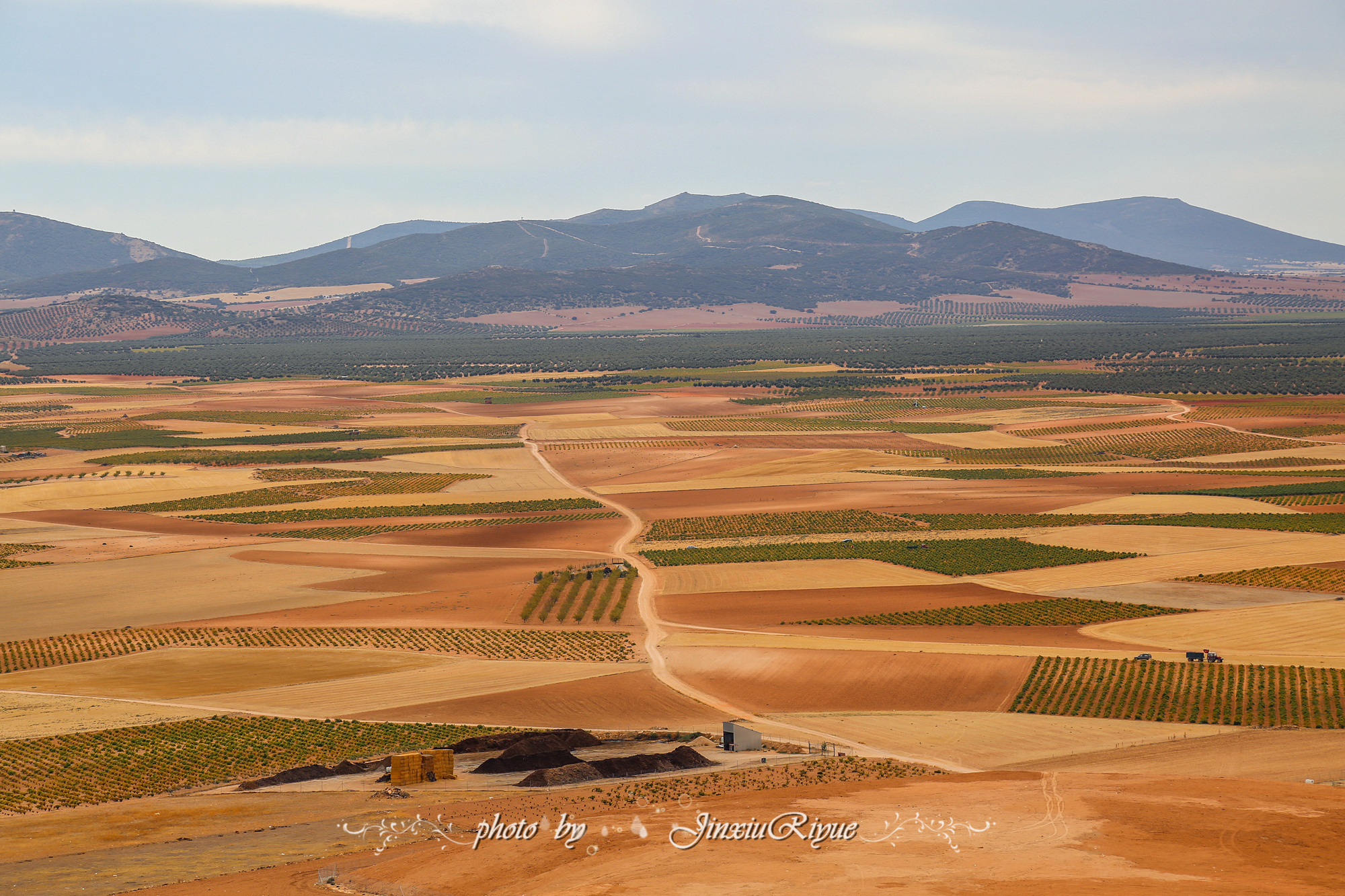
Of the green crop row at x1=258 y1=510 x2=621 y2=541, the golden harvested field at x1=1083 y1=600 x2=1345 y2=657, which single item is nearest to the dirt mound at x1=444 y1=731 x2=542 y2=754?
the golden harvested field at x1=1083 y1=600 x2=1345 y2=657

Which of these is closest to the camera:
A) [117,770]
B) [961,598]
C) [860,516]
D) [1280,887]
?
[1280,887]

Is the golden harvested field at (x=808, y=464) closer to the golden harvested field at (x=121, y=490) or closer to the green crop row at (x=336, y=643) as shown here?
the golden harvested field at (x=121, y=490)

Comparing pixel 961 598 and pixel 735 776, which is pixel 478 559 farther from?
pixel 735 776

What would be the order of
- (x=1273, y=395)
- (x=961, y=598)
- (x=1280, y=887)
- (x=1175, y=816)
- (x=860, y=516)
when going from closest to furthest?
(x=1280, y=887) < (x=1175, y=816) < (x=961, y=598) < (x=860, y=516) < (x=1273, y=395)

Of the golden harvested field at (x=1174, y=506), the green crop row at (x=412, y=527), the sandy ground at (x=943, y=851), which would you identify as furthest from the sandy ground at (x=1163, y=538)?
the sandy ground at (x=943, y=851)

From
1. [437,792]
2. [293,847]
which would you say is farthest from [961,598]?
[293,847]

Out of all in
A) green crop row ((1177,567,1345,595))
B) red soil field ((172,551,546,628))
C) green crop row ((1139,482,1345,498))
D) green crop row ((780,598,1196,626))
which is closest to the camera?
green crop row ((780,598,1196,626))

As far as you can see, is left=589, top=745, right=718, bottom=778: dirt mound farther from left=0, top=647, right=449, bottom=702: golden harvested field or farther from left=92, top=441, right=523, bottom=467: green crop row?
left=92, top=441, right=523, bottom=467: green crop row

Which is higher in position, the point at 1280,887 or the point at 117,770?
the point at 1280,887
